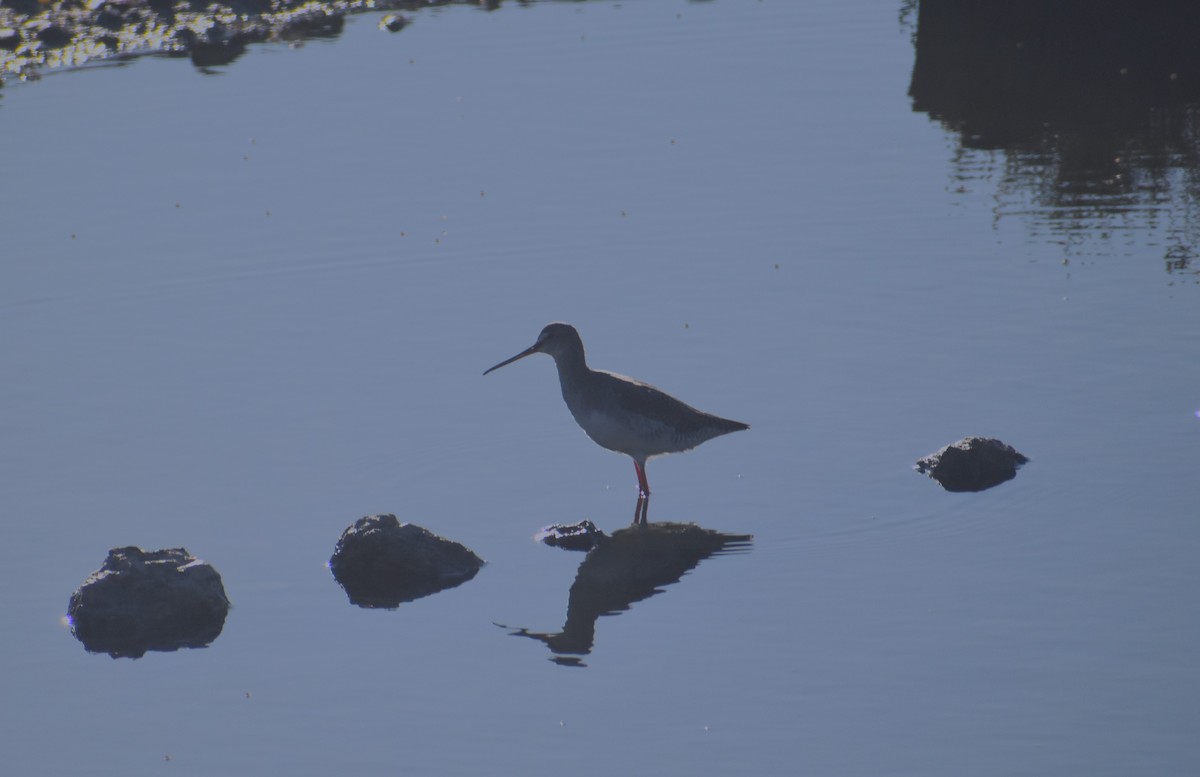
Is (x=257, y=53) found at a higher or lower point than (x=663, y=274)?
higher

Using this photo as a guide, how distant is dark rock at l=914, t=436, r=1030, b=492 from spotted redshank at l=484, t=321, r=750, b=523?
1581mm

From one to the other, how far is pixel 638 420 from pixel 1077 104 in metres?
14.0

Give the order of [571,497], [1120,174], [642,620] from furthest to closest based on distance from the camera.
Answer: [1120,174] < [571,497] < [642,620]

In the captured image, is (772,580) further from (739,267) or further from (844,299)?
(739,267)

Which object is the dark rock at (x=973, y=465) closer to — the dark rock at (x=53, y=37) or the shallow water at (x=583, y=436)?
the shallow water at (x=583, y=436)

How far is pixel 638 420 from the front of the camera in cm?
Answer: 1291

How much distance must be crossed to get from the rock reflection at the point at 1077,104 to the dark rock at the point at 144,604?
432 inches

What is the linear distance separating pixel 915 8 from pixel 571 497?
2147cm

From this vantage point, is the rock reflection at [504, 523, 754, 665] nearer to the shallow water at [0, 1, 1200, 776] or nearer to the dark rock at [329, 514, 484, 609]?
the shallow water at [0, 1, 1200, 776]

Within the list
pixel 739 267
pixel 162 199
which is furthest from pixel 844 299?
pixel 162 199

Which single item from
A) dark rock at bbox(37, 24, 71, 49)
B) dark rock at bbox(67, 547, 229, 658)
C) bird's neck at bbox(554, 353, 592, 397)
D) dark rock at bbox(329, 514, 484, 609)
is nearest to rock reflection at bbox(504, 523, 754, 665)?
dark rock at bbox(329, 514, 484, 609)

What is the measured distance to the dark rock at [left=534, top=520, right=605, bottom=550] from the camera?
12146 mm

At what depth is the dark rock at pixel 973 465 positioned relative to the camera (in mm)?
12656

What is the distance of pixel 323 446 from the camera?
45.6ft
